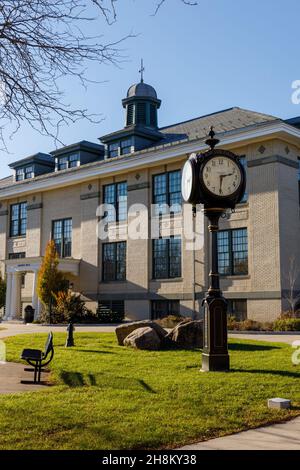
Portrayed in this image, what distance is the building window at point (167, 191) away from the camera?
32.5 metres

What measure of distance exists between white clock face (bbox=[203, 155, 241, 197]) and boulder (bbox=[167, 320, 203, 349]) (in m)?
5.02

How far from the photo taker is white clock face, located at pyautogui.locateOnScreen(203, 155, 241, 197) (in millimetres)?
12203

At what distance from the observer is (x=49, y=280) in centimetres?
3441

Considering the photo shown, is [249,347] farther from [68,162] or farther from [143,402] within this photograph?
[68,162]

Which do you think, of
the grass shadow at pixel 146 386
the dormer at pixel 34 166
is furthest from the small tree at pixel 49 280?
the grass shadow at pixel 146 386

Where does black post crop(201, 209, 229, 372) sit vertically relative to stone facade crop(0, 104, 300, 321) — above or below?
below

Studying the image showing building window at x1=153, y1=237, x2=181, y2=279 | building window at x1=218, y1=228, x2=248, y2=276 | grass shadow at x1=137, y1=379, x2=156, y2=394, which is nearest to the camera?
grass shadow at x1=137, y1=379, x2=156, y2=394

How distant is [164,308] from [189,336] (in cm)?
1716

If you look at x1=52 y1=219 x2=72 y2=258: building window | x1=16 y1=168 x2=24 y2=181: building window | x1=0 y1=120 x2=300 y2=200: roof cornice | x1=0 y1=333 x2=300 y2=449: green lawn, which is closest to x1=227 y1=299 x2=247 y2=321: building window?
x1=0 y1=120 x2=300 y2=200: roof cornice

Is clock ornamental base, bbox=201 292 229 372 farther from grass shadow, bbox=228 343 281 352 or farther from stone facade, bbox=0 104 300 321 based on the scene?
stone facade, bbox=0 104 300 321

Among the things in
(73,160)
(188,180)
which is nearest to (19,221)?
(73,160)

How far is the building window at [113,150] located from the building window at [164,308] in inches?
427

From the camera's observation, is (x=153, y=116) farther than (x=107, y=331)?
Yes

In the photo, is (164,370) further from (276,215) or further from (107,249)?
(107,249)
